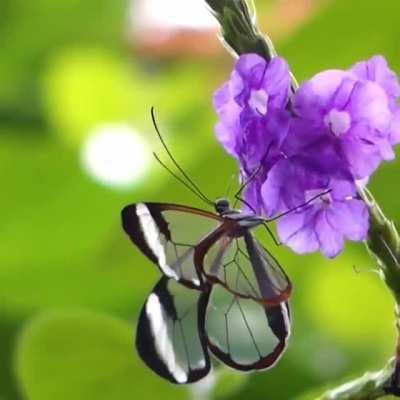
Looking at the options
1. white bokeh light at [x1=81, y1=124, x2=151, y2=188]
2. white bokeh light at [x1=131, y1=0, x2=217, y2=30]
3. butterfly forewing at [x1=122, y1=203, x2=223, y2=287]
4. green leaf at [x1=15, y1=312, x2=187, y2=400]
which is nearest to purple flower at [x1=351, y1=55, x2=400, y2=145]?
butterfly forewing at [x1=122, y1=203, x2=223, y2=287]

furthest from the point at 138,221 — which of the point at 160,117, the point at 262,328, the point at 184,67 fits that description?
the point at 184,67

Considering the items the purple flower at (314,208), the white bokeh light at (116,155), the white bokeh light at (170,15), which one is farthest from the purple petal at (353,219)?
the white bokeh light at (170,15)

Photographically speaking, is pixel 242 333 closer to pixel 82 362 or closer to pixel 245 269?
pixel 245 269

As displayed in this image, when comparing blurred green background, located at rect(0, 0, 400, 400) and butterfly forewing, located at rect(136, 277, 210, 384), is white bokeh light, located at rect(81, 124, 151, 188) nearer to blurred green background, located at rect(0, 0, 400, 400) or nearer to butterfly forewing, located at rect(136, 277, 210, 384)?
blurred green background, located at rect(0, 0, 400, 400)

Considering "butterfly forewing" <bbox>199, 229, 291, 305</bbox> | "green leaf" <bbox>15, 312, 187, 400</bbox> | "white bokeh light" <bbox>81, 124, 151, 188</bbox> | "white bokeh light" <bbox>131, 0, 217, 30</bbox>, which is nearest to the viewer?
"butterfly forewing" <bbox>199, 229, 291, 305</bbox>

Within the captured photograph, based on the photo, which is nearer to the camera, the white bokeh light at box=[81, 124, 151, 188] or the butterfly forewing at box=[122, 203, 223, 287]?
the butterfly forewing at box=[122, 203, 223, 287]

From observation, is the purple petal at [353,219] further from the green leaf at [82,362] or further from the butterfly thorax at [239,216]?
the green leaf at [82,362]

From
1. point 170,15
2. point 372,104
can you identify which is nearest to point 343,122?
point 372,104
